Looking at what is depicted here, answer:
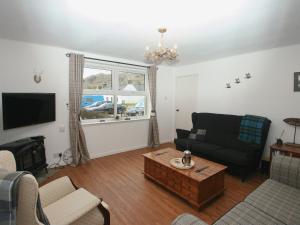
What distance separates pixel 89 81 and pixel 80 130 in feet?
3.70

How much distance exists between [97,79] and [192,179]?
9.88ft

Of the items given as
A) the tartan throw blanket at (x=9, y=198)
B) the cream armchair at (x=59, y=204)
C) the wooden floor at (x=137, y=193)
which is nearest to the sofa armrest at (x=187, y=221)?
the cream armchair at (x=59, y=204)

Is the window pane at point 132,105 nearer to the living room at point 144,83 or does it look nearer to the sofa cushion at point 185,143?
the living room at point 144,83

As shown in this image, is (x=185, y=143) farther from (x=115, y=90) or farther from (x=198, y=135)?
(x=115, y=90)

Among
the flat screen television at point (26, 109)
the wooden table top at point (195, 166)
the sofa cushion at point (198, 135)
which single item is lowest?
the wooden table top at point (195, 166)

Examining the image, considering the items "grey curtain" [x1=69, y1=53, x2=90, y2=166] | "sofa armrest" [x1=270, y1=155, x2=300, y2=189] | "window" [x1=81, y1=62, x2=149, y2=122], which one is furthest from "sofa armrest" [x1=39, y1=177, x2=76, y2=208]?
"sofa armrest" [x1=270, y1=155, x2=300, y2=189]

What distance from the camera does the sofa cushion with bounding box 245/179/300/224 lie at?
150cm

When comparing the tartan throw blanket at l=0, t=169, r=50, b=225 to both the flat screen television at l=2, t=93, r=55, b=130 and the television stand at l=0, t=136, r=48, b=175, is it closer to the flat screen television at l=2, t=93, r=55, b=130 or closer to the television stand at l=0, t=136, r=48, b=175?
the television stand at l=0, t=136, r=48, b=175

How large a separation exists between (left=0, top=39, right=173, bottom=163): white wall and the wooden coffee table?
A: 1603mm

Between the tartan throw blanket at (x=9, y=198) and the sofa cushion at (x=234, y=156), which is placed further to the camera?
the sofa cushion at (x=234, y=156)

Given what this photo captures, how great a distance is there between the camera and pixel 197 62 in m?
4.59

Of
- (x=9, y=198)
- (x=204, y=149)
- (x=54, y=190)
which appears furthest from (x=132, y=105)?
(x=9, y=198)

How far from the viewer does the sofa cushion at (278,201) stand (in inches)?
58.9

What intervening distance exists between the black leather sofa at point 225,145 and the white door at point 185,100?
2.00 ft
